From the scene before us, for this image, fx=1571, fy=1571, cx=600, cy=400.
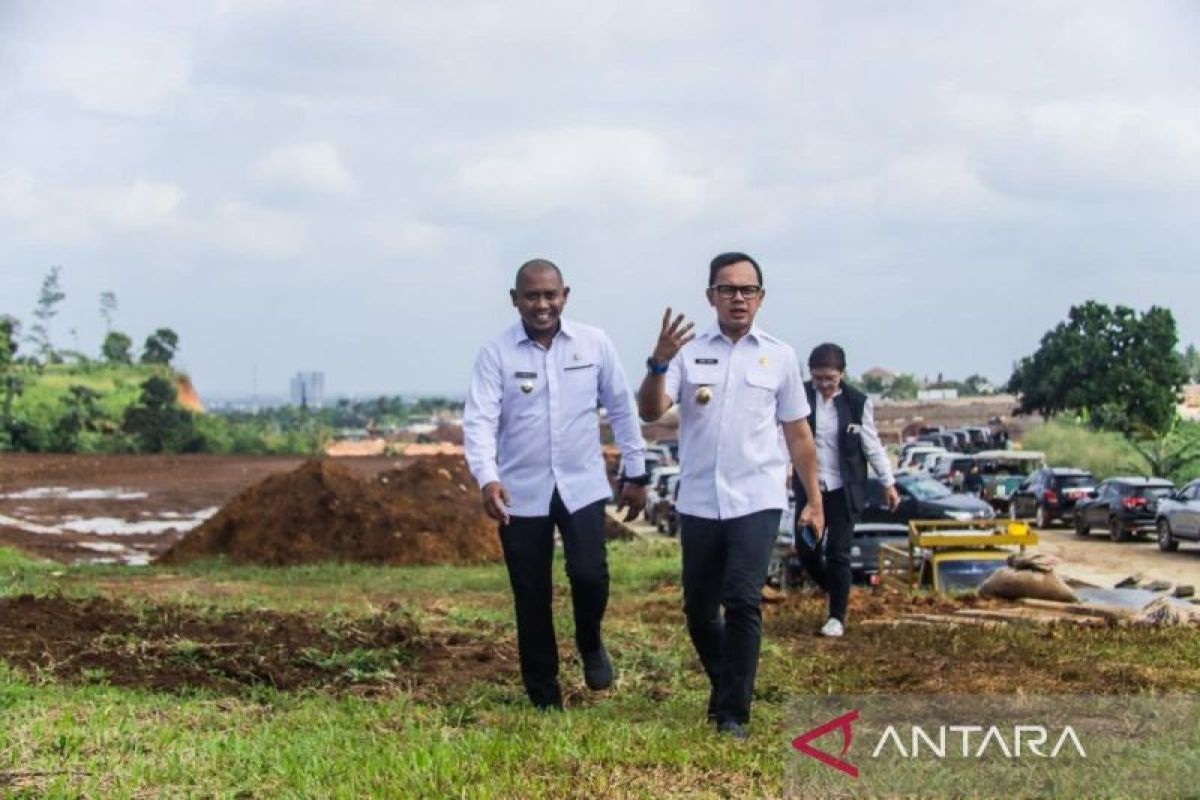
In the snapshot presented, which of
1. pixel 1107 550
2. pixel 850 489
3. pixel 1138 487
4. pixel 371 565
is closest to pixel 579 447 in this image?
pixel 850 489

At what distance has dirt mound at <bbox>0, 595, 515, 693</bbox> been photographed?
27.3 ft

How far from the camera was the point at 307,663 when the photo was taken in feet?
28.8

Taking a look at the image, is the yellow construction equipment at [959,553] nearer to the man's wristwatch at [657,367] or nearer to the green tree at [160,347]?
the man's wristwatch at [657,367]

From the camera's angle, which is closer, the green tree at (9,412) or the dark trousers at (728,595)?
the dark trousers at (728,595)

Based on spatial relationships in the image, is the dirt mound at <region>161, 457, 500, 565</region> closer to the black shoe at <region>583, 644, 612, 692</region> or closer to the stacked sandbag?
the stacked sandbag

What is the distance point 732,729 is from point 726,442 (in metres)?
1.29

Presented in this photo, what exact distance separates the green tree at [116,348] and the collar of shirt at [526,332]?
78440 millimetres

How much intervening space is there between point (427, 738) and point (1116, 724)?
2.79m

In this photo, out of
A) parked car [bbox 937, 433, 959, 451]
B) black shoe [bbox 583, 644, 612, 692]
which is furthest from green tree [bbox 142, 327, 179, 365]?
black shoe [bbox 583, 644, 612, 692]

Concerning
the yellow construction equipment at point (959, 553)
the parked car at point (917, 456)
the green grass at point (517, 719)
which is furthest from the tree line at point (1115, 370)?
the green grass at point (517, 719)

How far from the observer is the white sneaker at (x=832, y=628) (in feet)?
34.0

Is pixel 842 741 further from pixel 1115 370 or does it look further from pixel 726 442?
pixel 1115 370

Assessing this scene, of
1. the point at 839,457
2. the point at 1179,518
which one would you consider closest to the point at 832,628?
the point at 839,457

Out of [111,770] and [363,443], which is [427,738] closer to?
[111,770]
